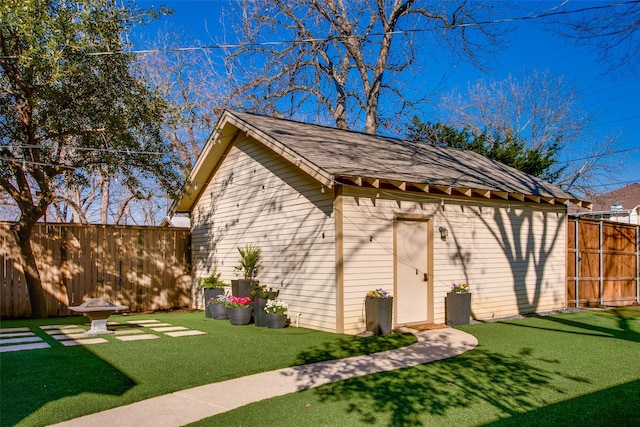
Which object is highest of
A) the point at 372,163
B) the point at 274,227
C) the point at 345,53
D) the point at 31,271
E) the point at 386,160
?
the point at 345,53

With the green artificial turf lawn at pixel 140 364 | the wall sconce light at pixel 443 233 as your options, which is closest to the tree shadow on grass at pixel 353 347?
the green artificial turf lawn at pixel 140 364

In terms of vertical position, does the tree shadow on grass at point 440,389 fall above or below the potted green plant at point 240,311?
below

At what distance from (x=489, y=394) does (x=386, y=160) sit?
5.94 metres

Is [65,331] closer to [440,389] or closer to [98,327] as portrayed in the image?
[98,327]

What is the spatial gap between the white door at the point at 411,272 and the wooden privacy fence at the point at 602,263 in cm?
516

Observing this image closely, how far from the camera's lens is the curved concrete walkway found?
4.37m

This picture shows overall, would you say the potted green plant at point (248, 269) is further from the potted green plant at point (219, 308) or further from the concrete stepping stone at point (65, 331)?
the concrete stepping stone at point (65, 331)

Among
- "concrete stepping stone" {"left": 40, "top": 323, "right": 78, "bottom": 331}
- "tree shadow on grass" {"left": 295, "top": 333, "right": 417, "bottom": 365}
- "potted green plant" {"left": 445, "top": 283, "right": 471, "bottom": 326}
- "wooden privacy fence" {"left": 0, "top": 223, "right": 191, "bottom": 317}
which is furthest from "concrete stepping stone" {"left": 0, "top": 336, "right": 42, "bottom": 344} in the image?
"potted green plant" {"left": 445, "top": 283, "right": 471, "bottom": 326}

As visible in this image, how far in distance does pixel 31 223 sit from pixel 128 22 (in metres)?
4.68

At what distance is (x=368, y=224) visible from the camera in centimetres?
891

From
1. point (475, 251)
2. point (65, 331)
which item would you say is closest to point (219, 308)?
point (65, 331)

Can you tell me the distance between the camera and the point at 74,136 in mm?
10555

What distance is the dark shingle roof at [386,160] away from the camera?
9.03 meters

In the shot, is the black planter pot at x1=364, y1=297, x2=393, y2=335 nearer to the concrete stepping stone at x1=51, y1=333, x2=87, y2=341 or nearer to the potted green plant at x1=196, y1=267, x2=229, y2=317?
the potted green plant at x1=196, y1=267, x2=229, y2=317
